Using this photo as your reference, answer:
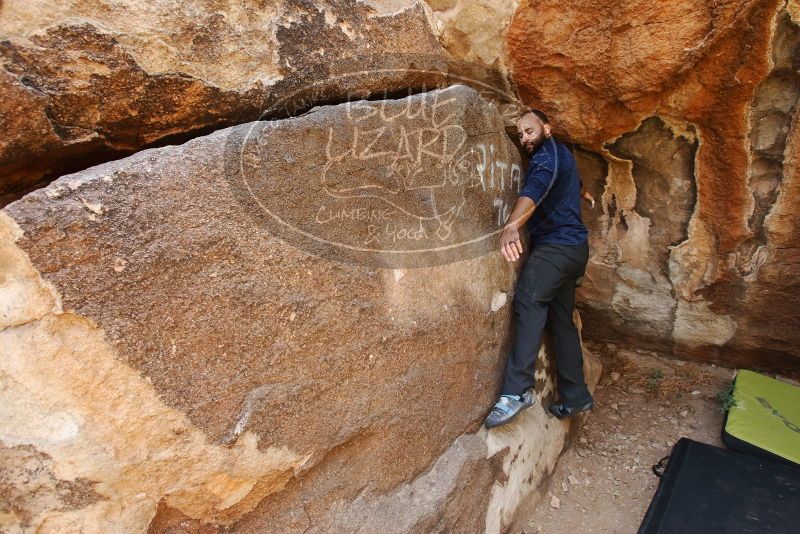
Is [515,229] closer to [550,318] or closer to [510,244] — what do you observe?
[510,244]

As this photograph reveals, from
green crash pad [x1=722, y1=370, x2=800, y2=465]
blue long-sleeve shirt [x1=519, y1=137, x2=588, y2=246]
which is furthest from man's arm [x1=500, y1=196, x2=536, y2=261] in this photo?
green crash pad [x1=722, y1=370, x2=800, y2=465]

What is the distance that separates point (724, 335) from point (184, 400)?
2151 millimetres

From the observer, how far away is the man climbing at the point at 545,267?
1.81 m

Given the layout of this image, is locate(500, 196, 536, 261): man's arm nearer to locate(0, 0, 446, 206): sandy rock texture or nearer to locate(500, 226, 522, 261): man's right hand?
locate(500, 226, 522, 261): man's right hand

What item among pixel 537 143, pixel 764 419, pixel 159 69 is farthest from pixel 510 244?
pixel 764 419

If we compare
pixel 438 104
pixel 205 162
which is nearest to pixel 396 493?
pixel 205 162

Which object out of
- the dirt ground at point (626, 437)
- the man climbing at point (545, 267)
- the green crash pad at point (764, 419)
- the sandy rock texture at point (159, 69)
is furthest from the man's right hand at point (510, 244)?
the green crash pad at point (764, 419)

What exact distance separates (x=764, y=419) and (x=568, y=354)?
0.78 metres

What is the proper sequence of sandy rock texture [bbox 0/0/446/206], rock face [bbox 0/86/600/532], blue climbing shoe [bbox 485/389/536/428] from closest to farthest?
rock face [bbox 0/86/600/532], sandy rock texture [bbox 0/0/446/206], blue climbing shoe [bbox 485/389/536/428]

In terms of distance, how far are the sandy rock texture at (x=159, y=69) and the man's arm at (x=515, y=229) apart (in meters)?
0.53

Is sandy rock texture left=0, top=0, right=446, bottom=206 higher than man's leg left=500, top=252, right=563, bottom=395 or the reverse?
higher

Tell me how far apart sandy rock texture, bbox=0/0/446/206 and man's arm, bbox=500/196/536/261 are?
527 mm

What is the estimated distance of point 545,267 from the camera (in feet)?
6.27

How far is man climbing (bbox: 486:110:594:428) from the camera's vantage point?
71.2 inches
